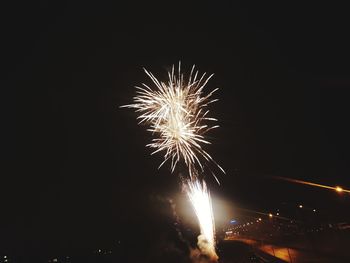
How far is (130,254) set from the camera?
1875 inches

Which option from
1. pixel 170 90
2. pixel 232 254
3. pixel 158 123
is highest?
pixel 170 90

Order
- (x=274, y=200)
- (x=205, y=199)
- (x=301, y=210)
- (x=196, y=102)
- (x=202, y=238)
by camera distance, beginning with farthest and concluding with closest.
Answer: (x=274, y=200)
(x=301, y=210)
(x=202, y=238)
(x=205, y=199)
(x=196, y=102)

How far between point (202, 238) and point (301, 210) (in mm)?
38156

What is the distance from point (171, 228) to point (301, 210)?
75.2ft

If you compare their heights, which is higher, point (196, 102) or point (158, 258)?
point (196, 102)

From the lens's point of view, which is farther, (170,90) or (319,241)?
(319,241)

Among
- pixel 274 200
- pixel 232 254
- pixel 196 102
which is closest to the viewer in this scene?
pixel 196 102

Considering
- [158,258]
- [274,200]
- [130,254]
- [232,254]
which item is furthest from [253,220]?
[232,254]

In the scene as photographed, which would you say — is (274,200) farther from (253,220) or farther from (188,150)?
(188,150)

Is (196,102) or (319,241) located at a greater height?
(196,102)

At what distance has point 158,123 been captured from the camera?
18031mm

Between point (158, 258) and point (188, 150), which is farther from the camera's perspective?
point (158, 258)

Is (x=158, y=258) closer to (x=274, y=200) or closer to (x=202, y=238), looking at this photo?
(x=202, y=238)

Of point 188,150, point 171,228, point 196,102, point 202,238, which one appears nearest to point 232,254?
point 202,238
